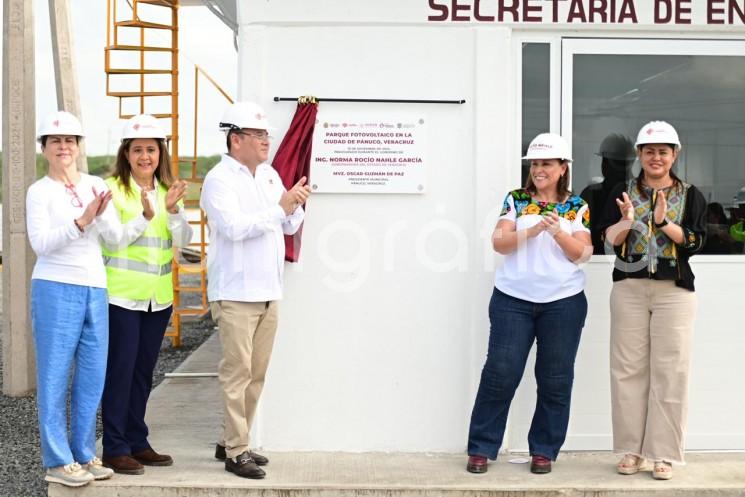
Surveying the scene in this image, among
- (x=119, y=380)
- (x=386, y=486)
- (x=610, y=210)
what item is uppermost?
(x=610, y=210)

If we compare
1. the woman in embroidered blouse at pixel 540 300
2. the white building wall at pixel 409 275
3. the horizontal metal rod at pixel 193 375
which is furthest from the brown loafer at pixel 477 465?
the horizontal metal rod at pixel 193 375

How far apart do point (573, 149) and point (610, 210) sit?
0.61 m

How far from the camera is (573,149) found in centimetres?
570

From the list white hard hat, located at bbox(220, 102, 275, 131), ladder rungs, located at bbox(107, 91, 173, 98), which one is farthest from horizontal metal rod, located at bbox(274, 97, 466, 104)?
ladder rungs, located at bbox(107, 91, 173, 98)

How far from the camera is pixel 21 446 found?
6.84m

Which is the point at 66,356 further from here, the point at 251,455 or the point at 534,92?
the point at 534,92

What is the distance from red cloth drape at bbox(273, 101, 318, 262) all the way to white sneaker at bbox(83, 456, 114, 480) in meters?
1.49

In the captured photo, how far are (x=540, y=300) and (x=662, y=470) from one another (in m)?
1.12

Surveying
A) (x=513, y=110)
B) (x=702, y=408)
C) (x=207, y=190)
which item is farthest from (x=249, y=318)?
(x=702, y=408)

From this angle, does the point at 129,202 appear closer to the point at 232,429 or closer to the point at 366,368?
the point at 232,429

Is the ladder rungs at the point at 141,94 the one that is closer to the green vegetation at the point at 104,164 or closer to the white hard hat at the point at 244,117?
the white hard hat at the point at 244,117

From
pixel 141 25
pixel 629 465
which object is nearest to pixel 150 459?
pixel 629 465

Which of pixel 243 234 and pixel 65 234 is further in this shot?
pixel 243 234

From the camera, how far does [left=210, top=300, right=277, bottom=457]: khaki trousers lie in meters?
5.04
